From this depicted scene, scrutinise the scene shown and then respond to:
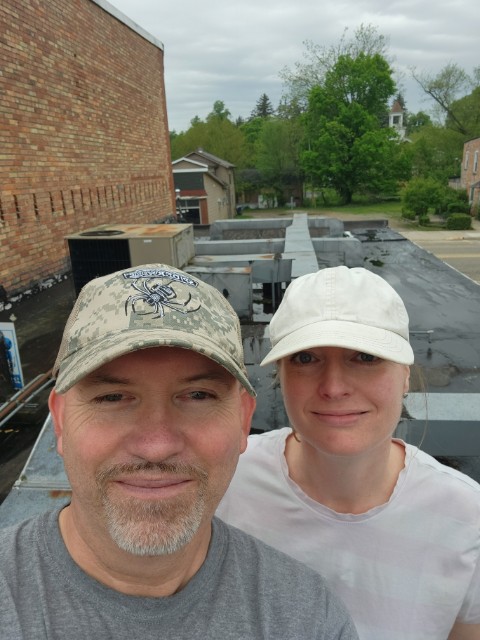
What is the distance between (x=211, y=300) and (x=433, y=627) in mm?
1281

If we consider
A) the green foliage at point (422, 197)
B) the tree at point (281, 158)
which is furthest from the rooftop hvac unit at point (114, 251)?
the tree at point (281, 158)

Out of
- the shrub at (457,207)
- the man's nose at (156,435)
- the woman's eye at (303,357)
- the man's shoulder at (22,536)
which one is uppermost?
the man's nose at (156,435)

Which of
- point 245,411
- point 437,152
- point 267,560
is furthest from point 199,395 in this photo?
point 437,152

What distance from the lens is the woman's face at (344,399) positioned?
146cm

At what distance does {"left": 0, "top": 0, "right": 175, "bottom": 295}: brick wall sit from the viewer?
6.52 m

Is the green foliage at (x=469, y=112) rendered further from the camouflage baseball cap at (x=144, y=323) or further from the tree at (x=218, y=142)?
the camouflage baseball cap at (x=144, y=323)

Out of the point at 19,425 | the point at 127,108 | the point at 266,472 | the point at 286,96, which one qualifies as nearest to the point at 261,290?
the point at 127,108

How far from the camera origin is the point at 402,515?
1529 millimetres

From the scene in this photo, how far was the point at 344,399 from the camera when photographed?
1.46 m

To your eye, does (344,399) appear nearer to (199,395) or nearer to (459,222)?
(199,395)

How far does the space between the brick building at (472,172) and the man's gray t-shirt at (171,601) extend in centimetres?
3657

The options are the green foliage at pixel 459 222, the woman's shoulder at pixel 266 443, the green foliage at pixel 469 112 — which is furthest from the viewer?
the green foliage at pixel 469 112

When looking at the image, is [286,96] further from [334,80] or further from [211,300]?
[211,300]

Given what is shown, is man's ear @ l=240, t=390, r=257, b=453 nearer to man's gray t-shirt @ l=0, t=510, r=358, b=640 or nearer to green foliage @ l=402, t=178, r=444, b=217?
man's gray t-shirt @ l=0, t=510, r=358, b=640
